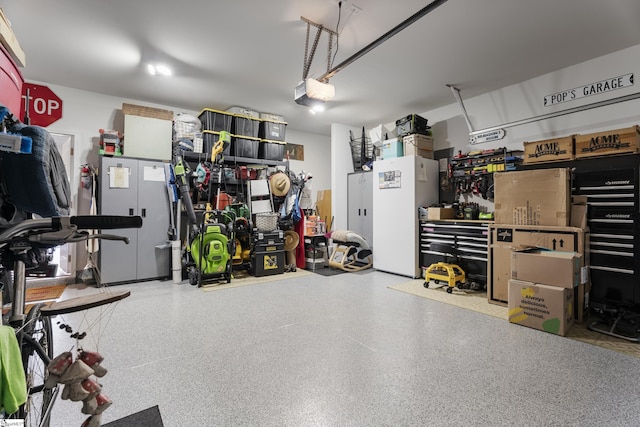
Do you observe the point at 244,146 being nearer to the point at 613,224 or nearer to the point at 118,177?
the point at 118,177

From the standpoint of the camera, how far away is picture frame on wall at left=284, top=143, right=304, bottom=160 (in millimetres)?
6922

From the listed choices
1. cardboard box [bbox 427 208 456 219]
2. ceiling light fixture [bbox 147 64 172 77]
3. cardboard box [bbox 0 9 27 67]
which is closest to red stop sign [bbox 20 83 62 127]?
ceiling light fixture [bbox 147 64 172 77]

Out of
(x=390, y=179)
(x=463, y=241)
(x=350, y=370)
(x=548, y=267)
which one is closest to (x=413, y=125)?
(x=390, y=179)

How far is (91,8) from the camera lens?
280cm

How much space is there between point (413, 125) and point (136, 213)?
4.65 metres

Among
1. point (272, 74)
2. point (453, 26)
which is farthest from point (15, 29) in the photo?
point (453, 26)

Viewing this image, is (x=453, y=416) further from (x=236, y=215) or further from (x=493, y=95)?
(x=493, y=95)

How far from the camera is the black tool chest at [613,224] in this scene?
3025 mm

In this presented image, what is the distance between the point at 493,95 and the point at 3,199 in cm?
558

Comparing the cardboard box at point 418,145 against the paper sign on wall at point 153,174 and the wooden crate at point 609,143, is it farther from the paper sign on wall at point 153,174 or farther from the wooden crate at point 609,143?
the paper sign on wall at point 153,174

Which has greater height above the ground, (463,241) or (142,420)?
(463,241)

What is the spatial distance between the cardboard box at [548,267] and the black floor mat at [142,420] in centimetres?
321

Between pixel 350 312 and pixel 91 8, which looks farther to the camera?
pixel 350 312

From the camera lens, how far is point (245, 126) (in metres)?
5.36
